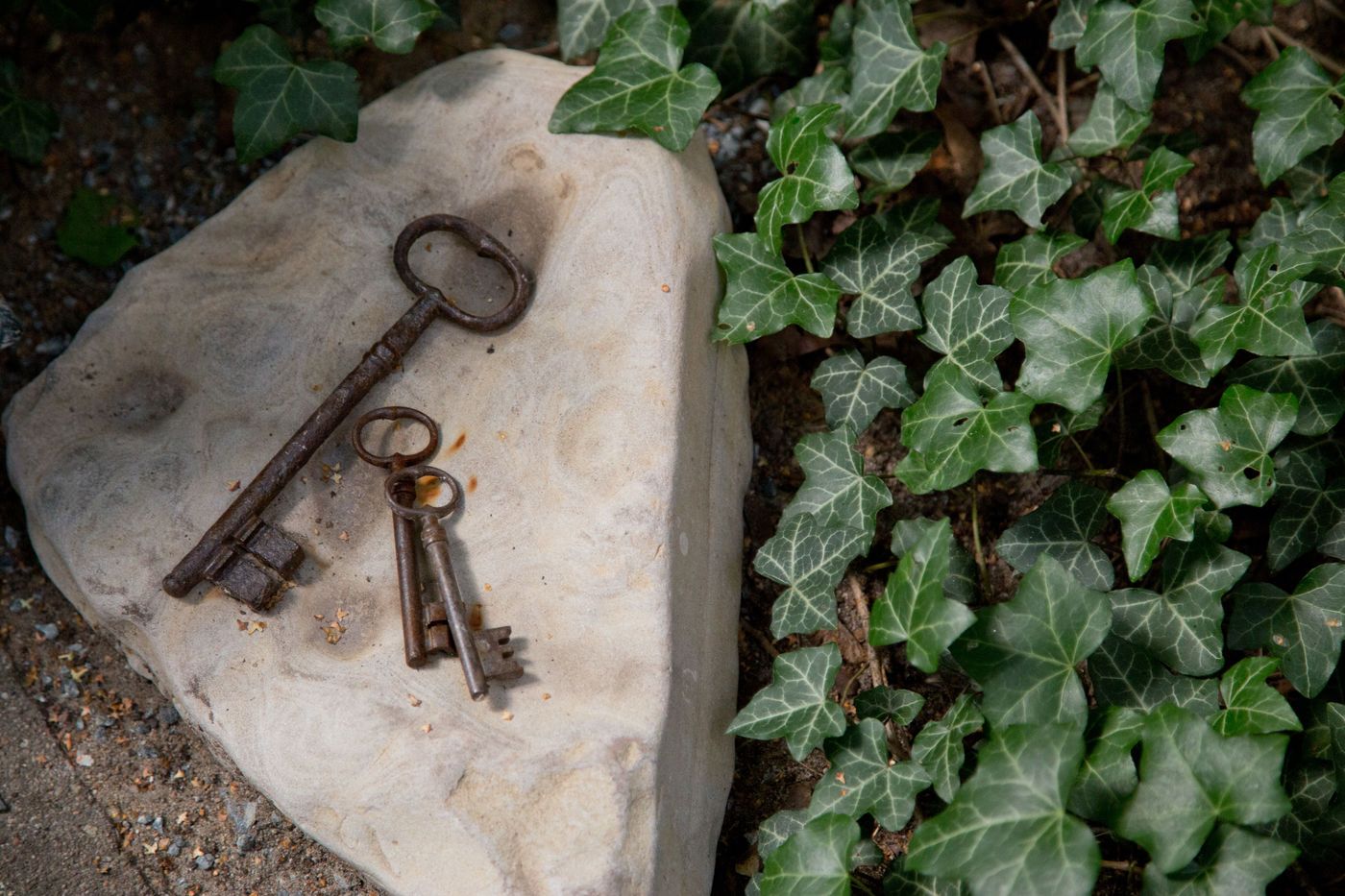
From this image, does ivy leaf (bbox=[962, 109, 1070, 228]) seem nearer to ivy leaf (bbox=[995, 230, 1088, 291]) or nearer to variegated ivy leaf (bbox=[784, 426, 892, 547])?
ivy leaf (bbox=[995, 230, 1088, 291])

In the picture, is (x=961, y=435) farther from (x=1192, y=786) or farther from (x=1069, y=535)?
(x=1192, y=786)

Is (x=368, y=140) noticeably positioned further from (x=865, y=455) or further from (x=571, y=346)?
(x=865, y=455)

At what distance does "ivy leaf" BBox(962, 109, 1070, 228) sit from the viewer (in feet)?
7.73

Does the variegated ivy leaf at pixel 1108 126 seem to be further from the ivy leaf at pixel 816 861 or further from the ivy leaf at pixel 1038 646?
the ivy leaf at pixel 816 861

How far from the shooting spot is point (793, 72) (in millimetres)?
2658

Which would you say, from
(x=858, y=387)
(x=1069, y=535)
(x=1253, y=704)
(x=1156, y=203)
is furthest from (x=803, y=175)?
(x=1253, y=704)

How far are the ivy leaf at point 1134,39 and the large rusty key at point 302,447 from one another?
1.28m

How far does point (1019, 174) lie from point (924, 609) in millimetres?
1015

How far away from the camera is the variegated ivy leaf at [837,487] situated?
226 cm

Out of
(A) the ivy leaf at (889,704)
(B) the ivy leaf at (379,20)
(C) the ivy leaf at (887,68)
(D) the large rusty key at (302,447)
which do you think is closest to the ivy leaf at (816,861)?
(A) the ivy leaf at (889,704)

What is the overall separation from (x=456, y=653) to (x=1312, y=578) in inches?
63.9

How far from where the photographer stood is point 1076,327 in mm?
2051

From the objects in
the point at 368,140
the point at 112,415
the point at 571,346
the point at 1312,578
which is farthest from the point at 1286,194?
the point at 112,415

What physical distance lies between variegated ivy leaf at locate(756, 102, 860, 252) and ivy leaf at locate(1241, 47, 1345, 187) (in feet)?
2.80
